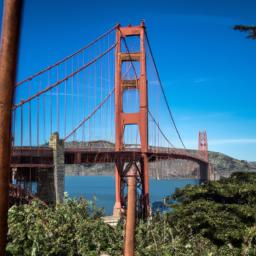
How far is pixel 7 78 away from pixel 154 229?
36.1ft

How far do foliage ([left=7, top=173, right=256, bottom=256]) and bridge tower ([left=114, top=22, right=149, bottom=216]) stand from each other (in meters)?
14.0

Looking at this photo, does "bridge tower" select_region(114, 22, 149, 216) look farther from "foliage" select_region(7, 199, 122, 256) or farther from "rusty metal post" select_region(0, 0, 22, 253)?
"rusty metal post" select_region(0, 0, 22, 253)

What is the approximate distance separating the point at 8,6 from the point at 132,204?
2065mm

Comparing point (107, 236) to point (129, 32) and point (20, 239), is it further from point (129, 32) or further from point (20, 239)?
point (129, 32)

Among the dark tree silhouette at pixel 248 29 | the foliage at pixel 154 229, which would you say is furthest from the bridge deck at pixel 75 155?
the dark tree silhouette at pixel 248 29

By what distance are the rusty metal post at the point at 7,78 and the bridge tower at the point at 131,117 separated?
28.5 meters

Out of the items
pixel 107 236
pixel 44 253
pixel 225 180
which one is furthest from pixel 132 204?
pixel 225 180

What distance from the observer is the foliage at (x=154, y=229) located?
11.0 m

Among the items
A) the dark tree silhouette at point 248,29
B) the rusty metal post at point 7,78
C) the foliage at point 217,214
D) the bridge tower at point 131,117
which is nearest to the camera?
the rusty metal post at point 7,78

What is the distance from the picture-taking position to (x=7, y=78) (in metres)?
2.82

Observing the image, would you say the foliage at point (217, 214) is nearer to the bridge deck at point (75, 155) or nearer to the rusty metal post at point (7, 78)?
the bridge deck at point (75, 155)

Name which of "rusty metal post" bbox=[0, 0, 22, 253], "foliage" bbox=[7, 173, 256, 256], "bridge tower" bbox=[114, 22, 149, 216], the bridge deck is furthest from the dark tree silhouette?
"bridge tower" bbox=[114, 22, 149, 216]

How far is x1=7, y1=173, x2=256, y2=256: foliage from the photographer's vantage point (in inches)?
434

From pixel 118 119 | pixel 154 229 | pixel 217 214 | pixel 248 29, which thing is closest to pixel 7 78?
pixel 248 29
